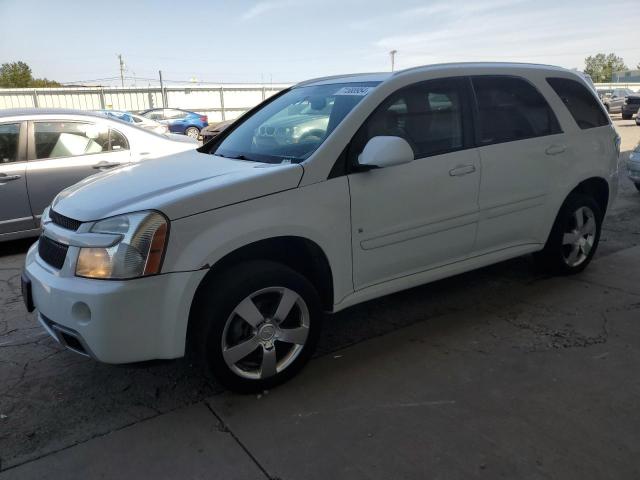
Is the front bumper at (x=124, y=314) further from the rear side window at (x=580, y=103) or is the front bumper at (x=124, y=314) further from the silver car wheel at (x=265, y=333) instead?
the rear side window at (x=580, y=103)

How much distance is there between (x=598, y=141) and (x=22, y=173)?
5545mm

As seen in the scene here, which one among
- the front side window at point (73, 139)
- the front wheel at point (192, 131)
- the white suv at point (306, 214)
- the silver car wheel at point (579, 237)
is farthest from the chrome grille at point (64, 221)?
the front wheel at point (192, 131)

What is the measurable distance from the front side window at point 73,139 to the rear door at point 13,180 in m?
0.17

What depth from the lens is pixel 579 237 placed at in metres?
4.72

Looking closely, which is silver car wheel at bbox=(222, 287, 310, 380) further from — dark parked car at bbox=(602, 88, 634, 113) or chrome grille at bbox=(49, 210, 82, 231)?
dark parked car at bbox=(602, 88, 634, 113)

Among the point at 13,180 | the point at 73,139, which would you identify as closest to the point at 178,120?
the point at 73,139

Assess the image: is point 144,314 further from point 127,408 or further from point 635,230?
point 635,230

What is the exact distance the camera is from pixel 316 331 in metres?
3.17

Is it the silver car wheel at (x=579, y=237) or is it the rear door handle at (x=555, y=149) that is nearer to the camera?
the rear door handle at (x=555, y=149)

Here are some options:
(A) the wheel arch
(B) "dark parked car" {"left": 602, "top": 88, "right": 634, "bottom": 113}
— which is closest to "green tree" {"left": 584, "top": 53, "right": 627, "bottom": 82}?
(B) "dark parked car" {"left": 602, "top": 88, "right": 634, "bottom": 113}

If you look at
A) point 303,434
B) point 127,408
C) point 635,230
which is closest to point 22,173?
point 127,408

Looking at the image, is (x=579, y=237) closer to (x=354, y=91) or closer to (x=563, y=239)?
(x=563, y=239)

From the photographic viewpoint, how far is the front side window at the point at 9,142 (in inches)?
225

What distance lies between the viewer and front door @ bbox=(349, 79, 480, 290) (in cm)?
330
